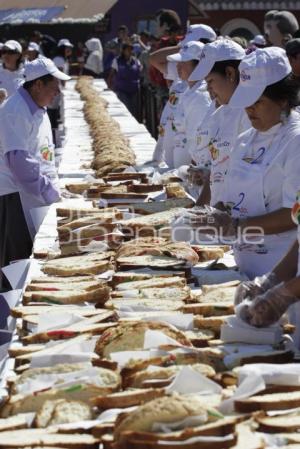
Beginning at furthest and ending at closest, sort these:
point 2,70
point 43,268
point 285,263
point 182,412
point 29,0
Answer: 1. point 29,0
2. point 2,70
3. point 43,268
4. point 285,263
5. point 182,412

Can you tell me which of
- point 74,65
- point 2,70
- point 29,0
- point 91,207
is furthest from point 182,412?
point 29,0

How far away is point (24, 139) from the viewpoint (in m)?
5.88

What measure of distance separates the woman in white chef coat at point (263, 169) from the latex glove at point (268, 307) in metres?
0.66

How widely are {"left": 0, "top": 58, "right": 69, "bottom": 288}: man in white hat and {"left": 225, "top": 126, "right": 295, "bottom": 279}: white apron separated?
6.84 feet

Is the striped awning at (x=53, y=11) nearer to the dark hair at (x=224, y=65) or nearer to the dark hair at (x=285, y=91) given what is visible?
the dark hair at (x=224, y=65)

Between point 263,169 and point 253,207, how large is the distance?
146 millimetres

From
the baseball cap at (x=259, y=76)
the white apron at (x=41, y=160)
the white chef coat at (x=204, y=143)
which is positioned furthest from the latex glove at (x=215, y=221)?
the white apron at (x=41, y=160)

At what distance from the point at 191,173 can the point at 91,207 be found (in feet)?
2.18

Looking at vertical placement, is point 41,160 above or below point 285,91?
below

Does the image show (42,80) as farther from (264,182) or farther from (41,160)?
(264,182)

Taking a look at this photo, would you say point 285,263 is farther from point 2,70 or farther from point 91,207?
point 2,70

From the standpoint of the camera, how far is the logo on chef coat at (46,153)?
19.6 ft

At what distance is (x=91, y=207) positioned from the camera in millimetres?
5691

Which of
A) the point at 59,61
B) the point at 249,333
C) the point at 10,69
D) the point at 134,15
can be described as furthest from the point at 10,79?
the point at 134,15
